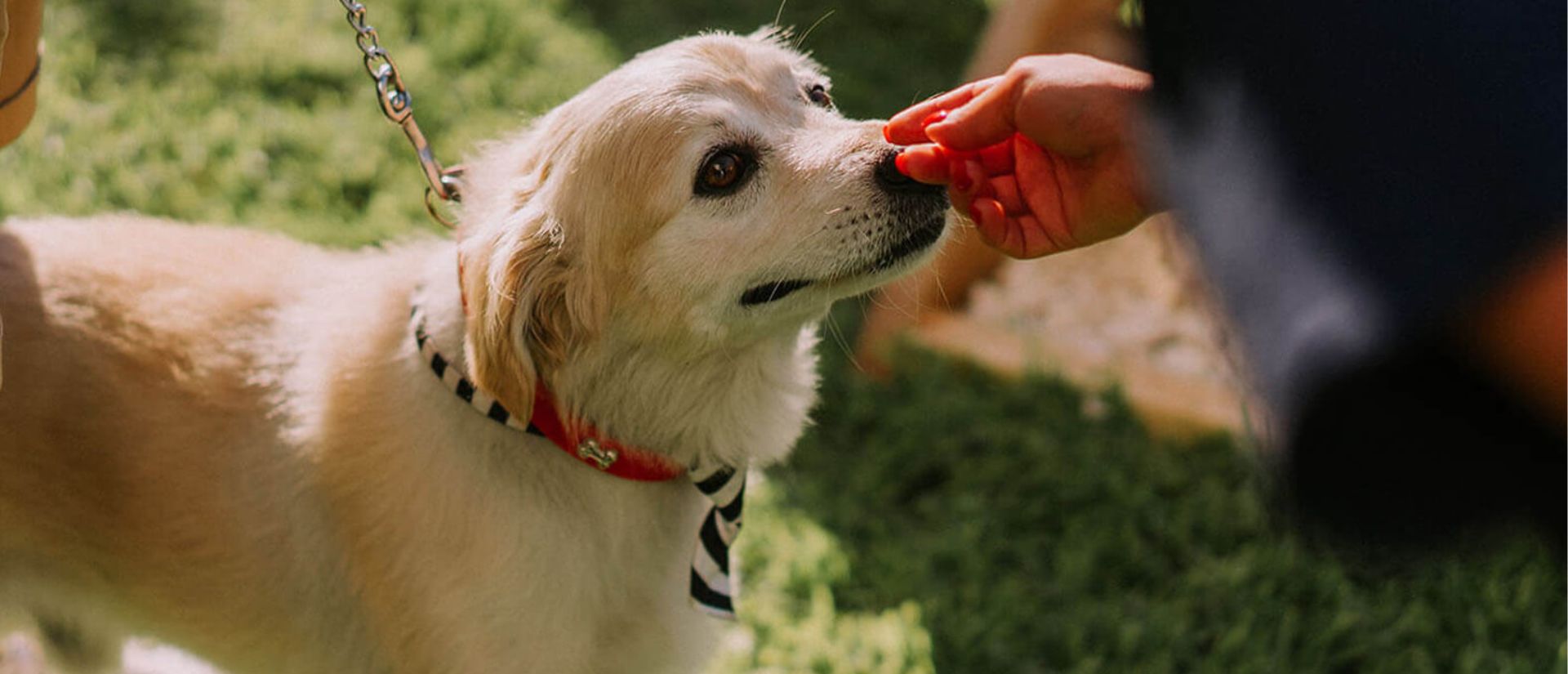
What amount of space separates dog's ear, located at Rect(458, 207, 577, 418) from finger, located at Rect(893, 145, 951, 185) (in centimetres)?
63

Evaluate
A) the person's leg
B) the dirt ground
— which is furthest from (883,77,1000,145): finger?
the dirt ground

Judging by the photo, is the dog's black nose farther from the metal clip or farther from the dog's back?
the dog's back

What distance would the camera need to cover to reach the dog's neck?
7.93 ft

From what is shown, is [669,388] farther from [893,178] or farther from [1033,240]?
[1033,240]

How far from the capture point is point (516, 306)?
223 centimetres

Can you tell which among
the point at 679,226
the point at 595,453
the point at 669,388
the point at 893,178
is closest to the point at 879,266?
the point at 893,178

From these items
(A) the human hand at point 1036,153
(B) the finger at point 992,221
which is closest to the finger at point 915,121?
(A) the human hand at point 1036,153

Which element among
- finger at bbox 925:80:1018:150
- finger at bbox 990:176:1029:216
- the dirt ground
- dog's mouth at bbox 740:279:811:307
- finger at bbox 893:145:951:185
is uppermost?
finger at bbox 925:80:1018:150

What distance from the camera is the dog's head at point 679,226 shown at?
2.24m

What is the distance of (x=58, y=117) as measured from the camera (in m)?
4.73

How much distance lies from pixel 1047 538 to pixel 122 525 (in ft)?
8.16

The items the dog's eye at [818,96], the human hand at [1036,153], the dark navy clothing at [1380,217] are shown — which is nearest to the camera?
the dark navy clothing at [1380,217]

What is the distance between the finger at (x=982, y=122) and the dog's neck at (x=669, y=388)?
0.51 m

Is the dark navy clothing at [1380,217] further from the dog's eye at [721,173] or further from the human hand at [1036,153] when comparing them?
the dog's eye at [721,173]
